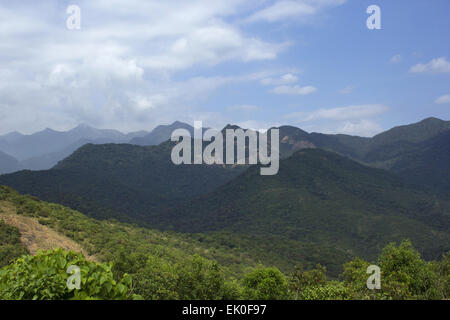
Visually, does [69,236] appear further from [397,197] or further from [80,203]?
[397,197]

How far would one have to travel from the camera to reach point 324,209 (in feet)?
365

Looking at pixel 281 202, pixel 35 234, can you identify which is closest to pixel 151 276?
pixel 35 234

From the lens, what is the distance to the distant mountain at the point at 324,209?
9406 cm

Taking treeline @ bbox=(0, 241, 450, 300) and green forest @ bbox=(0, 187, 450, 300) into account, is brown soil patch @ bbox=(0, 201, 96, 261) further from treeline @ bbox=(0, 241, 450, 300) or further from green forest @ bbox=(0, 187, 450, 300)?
treeline @ bbox=(0, 241, 450, 300)

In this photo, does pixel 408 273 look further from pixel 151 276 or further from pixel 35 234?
pixel 35 234

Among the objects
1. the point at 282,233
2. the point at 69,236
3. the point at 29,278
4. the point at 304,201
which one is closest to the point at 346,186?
the point at 304,201

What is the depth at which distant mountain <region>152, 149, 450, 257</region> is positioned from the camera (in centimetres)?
9406

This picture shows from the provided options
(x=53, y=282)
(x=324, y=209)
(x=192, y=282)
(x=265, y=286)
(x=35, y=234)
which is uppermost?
(x=53, y=282)

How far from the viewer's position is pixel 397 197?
136250 mm

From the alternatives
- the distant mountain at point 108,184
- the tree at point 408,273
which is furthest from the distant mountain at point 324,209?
the tree at point 408,273

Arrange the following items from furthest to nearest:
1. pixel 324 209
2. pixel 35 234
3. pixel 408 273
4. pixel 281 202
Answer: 1. pixel 281 202
2. pixel 324 209
3. pixel 35 234
4. pixel 408 273

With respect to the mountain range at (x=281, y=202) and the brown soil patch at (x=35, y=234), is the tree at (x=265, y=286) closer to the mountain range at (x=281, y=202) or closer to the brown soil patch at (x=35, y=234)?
the brown soil patch at (x=35, y=234)

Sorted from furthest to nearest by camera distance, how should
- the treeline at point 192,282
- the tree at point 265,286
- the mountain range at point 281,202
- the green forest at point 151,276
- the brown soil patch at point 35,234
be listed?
the mountain range at point 281,202 < the brown soil patch at point 35,234 < the tree at point 265,286 < the green forest at point 151,276 < the treeline at point 192,282
